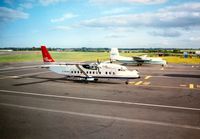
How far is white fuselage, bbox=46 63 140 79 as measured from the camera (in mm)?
30797

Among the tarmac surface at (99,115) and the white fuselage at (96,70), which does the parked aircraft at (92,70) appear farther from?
the tarmac surface at (99,115)

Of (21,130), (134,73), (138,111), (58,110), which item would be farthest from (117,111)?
(134,73)

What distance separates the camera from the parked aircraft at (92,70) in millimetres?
30859

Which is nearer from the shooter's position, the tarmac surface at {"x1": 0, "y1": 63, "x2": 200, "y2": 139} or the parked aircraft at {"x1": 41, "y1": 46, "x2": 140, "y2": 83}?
the tarmac surface at {"x1": 0, "y1": 63, "x2": 200, "y2": 139}

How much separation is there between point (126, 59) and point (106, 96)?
39.9 meters

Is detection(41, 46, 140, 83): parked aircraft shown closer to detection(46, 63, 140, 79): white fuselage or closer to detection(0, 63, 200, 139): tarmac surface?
detection(46, 63, 140, 79): white fuselage

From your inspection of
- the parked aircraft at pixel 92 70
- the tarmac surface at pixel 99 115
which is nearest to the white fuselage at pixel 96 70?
the parked aircraft at pixel 92 70

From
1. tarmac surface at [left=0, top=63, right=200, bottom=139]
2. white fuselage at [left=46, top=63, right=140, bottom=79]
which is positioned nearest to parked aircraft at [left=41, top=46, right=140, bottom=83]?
white fuselage at [left=46, top=63, right=140, bottom=79]

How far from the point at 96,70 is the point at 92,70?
2.38 ft

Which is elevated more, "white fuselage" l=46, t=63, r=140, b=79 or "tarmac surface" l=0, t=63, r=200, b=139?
"white fuselage" l=46, t=63, r=140, b=79

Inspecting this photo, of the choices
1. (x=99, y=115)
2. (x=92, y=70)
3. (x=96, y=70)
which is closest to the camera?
(x=99, y=115)

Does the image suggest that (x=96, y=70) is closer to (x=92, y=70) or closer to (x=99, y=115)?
(x=92, y=70)

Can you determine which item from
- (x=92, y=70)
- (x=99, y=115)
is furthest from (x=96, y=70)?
(x=99, y=115)

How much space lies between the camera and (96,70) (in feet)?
106
